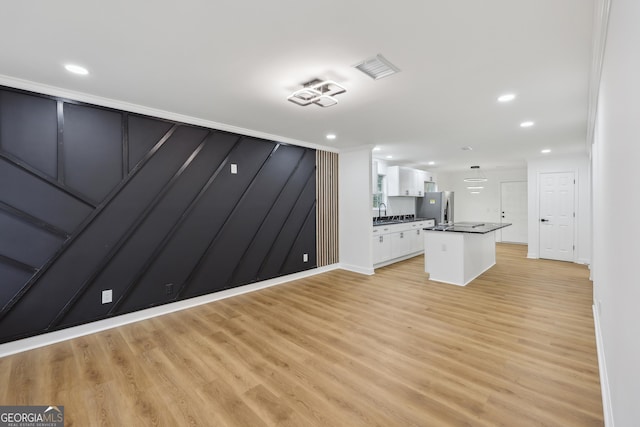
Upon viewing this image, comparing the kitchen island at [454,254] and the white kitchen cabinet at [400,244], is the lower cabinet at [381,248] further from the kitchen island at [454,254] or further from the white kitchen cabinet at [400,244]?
the kitchen island at [454,254]

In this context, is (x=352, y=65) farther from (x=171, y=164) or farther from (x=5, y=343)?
(x=5, y=343)

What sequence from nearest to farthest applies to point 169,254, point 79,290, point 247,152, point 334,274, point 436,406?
1. point 436,406
2. point 79,290
3. point 169,254
4. point 247,152
5. point 334,274

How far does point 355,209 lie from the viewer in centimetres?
563

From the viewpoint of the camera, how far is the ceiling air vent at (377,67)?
2235mm

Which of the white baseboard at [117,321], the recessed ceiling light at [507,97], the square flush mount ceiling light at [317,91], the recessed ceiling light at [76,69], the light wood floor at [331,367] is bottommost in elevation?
the light wood floor at [331,367]

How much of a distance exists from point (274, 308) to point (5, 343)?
2.55 metres

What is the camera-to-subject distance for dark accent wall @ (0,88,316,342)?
2.63 meters

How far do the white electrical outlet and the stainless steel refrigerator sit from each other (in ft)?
24.4

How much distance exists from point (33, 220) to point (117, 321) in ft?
4.41

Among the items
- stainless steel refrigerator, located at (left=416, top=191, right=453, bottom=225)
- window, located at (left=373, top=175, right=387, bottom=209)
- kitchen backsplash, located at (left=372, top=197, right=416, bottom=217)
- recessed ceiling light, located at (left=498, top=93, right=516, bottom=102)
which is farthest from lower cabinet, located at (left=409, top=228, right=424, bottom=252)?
recessed ceiling light, located at (left=498, top=93, right=516, bottom=102)

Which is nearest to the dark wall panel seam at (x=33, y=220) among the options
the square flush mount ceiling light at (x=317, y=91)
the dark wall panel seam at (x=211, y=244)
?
the dark wall panel seam at (x=211, y=244)

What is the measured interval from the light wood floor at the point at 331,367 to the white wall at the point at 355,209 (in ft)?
5.75

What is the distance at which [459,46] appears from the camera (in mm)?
2049

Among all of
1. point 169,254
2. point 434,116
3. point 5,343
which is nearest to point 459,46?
point 434,116
